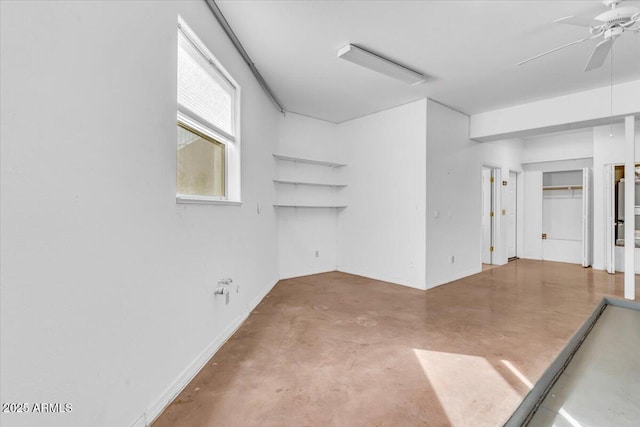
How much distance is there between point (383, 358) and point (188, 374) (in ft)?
4.64

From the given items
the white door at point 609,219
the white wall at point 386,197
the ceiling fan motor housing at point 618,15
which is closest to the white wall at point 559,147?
the white door at point 609,219

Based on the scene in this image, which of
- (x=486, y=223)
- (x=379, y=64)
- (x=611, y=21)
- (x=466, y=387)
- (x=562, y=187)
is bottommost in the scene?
(x=466, y=387)

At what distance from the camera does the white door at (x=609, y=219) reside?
534 centimetres

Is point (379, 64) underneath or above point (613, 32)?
above

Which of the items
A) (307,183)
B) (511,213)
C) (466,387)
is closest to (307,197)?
(307,183)

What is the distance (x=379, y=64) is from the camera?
124 inches

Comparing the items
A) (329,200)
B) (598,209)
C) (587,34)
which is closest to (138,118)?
(587,34)

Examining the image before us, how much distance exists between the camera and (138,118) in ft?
4.99

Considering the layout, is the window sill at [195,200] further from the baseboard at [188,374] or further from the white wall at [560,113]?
the white wall at [560,113]

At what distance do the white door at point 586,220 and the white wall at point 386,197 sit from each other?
4125 millimetres

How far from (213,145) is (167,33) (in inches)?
38.5

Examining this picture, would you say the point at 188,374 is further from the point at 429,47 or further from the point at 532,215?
the point at 532,215

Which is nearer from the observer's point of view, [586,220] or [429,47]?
[429,47]

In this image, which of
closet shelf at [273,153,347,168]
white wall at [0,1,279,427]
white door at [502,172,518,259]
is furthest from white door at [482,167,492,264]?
white wall at [0,1,279,427]
